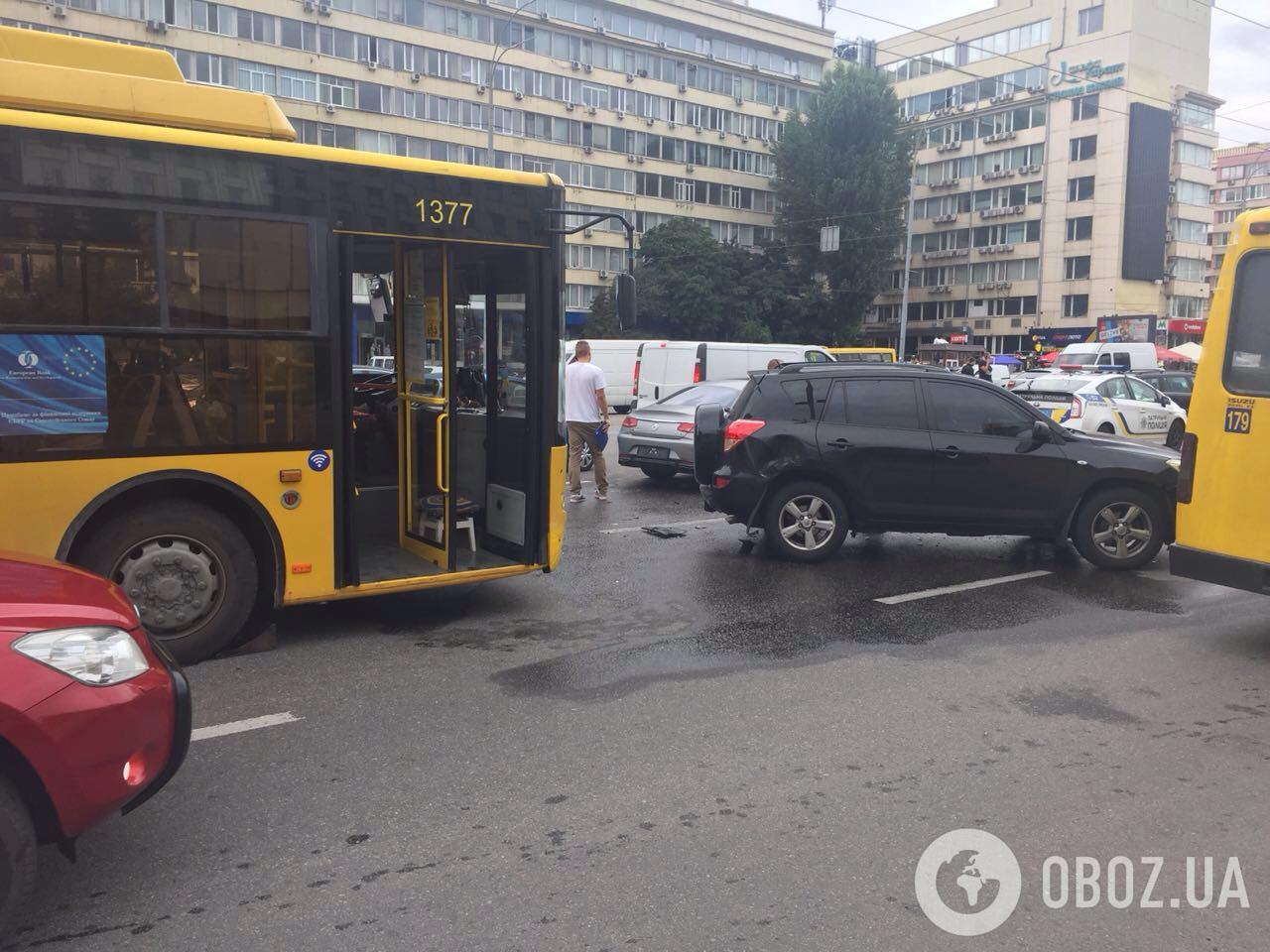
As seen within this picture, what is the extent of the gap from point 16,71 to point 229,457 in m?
2.28

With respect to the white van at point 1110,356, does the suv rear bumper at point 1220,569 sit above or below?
below

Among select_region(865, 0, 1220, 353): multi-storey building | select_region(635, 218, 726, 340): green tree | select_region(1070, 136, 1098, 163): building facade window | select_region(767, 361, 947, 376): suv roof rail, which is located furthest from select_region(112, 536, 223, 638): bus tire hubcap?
select_region(1070, 136, 1098, 163): building facade window

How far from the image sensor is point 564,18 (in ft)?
198

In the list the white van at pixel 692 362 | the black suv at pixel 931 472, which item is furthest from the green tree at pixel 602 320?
the black suv at pixel 931 472

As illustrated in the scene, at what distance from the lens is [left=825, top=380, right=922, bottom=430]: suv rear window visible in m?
9.10

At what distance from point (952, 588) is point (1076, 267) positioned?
6722 cm

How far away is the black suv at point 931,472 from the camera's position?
8945 mm

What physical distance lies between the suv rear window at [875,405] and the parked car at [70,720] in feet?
22.2

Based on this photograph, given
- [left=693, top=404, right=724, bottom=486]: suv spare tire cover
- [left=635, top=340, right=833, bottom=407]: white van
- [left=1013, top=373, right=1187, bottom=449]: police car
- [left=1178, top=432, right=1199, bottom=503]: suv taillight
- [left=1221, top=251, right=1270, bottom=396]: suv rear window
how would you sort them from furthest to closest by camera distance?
[left=635, top=340, right=833, bottom=407]: white van, [left=1013, top=373, right=1187, bottom=449]: police car, [left=693, top=404, right=724, bottom=486]: suv spare tire cover, [left=1178, top=432, right=1199, bottom=503]: suv taillight, [left=1221, top=251, right=1270, bottom=396]: suv rear window

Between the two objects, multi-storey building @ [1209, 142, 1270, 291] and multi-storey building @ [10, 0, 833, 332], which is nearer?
multi-storey building @ [10, 0, 833, 332]

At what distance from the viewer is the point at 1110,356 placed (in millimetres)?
40125

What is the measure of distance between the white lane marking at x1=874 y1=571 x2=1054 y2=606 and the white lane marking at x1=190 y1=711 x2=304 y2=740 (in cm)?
446

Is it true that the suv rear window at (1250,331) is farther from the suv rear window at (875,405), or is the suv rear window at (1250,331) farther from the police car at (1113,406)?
the police car at (1113,406)

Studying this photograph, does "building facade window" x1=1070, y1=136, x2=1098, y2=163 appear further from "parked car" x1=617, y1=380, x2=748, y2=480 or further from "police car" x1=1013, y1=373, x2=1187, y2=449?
"parked car" x1=617, y1=380, x2=748, y2=480
